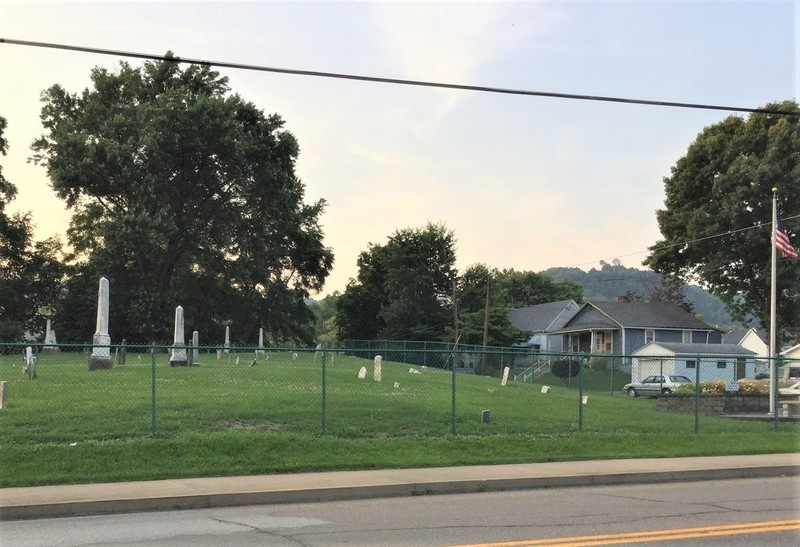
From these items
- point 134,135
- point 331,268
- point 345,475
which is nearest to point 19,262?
point 134,135

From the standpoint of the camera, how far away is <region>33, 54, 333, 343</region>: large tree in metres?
50.3

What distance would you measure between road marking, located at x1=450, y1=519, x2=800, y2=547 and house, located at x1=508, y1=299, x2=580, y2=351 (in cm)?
6456

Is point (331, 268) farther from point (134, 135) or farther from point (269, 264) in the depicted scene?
point (134, 135)

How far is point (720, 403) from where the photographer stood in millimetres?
27078

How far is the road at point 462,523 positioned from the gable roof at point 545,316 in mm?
65175

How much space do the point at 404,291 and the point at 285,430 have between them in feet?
191

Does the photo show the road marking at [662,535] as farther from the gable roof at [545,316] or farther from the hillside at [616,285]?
the hillside at [616,285]

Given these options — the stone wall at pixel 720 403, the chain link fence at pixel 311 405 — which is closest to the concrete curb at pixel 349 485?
the chain link fence at pixel 311 405

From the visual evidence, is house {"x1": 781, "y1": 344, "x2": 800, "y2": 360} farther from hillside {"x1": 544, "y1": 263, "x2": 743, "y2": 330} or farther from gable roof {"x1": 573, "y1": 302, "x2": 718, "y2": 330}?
hillside {"x1": 544, "y1": 263, "x2": 743, "y2": 330}

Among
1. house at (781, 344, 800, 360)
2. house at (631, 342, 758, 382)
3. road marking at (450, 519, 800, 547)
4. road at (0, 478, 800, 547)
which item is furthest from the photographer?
house at (781, 344, 800, 360)

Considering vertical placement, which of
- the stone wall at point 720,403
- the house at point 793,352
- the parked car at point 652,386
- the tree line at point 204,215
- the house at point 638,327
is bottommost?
the parked car at point 652,386

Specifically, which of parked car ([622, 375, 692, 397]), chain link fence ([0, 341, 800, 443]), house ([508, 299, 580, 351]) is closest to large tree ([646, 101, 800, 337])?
parked car ([622, 375, 692, 397])

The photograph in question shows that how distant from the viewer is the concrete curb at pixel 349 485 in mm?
9773

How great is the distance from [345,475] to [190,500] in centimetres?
268
